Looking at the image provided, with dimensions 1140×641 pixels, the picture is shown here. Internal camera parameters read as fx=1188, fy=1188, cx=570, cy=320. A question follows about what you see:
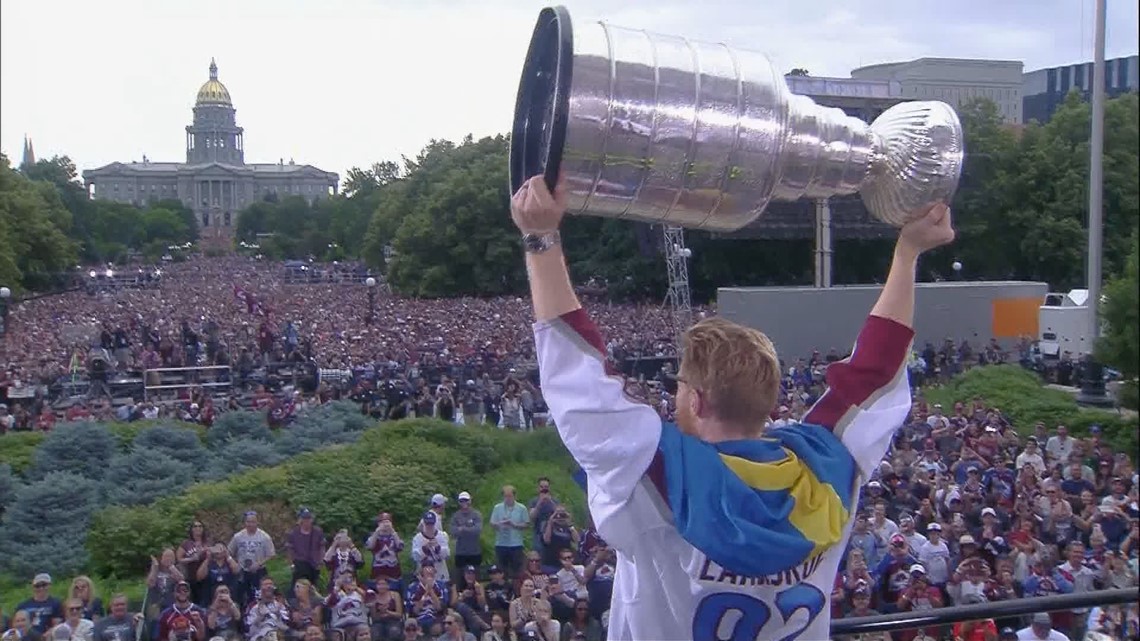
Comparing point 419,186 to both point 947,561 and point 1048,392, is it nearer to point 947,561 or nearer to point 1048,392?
point 1048,392

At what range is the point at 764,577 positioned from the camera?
1.77 m

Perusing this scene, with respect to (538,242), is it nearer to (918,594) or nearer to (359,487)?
(918,594)

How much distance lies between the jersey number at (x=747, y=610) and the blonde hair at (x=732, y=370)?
0.27 meters

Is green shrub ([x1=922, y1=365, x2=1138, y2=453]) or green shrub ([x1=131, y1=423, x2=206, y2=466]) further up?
green shrub ([x1=922, y1=365, x2=1138, y2=453])

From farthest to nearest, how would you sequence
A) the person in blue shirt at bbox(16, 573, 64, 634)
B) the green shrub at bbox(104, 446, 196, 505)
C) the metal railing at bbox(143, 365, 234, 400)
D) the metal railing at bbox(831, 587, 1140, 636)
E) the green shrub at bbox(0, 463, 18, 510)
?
the metal railing at bbox(143, 365, 234, 400) → the green shrub at bbox(104, 446, 196, 505) → the green shrub at bbox(0, 463, 18, 510) → the person in blue shirt at bbox(16, 573, 64, 634) → the metal railing at bbox(831, 587, 1140, 636)

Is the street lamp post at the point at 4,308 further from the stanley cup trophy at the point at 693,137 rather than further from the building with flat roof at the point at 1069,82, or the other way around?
the stanley cup trophy at the point at 693,137

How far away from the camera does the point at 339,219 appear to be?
176 ft

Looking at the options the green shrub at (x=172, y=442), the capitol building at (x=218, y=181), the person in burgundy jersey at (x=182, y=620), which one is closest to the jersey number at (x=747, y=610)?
the person in burgundy jersey at (x=182, y=620)

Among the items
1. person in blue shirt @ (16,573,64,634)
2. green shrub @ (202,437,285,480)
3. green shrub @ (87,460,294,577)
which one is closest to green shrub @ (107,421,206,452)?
green shrub @ (202,437,285,480)

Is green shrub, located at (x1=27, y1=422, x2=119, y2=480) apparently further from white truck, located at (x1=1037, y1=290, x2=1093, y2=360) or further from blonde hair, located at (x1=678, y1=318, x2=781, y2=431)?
blonde hair, located at (x1=678, y1=318, x2=781, y2=431)

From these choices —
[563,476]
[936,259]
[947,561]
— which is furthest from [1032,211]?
[947,561]

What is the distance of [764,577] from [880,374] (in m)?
0.45

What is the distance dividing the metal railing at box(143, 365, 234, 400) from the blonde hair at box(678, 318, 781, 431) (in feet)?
61.5

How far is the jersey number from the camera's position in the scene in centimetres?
179
